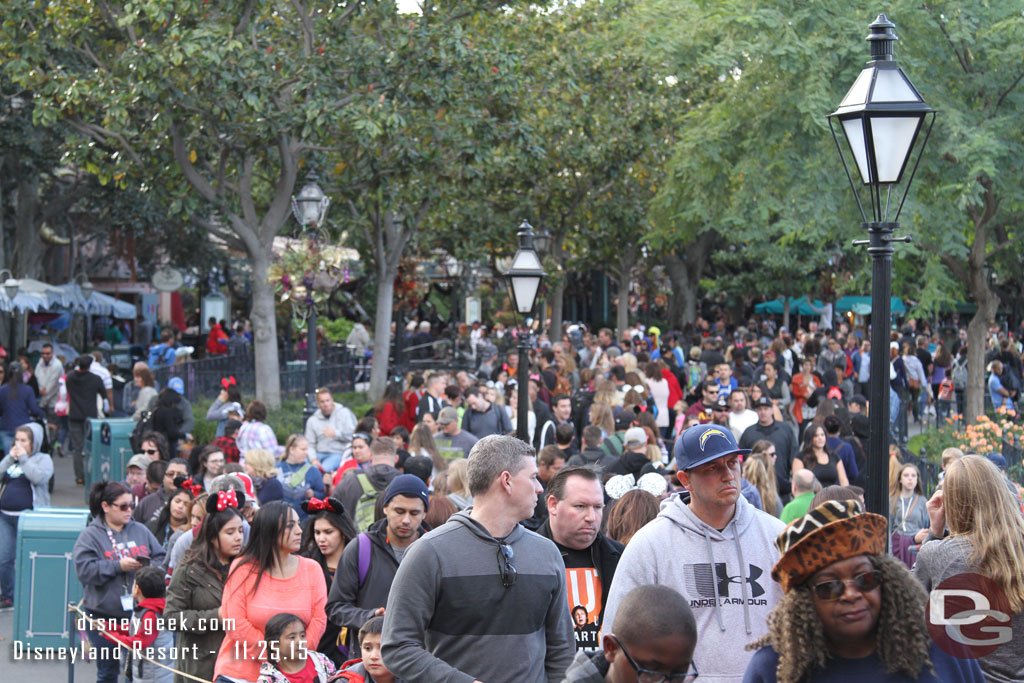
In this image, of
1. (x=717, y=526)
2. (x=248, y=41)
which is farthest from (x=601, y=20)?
(x=717, y=526)

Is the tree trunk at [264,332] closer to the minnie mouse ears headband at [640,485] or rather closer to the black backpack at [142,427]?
the black backpack at [142,427]

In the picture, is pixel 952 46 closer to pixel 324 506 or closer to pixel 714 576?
pixel 324 506

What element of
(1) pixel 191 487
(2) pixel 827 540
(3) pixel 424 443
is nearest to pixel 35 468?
(1) pixel 191 487

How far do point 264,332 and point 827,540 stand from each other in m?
16.1

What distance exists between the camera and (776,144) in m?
17.8

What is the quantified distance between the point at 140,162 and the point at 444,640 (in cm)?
1478

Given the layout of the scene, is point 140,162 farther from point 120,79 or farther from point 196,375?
point 196,375

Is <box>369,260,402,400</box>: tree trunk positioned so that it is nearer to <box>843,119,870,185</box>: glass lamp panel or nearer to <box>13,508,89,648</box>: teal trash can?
<box>13,508,89,648</box>: teal trash can

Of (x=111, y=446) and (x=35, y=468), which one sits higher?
(x=111, y=446)

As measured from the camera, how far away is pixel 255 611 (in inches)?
228

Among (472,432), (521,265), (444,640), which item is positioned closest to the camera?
(444,640)

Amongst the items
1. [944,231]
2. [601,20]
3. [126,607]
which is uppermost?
[601,20]

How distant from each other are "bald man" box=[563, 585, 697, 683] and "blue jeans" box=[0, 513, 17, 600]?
9.42m

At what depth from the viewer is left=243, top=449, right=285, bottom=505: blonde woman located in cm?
947
